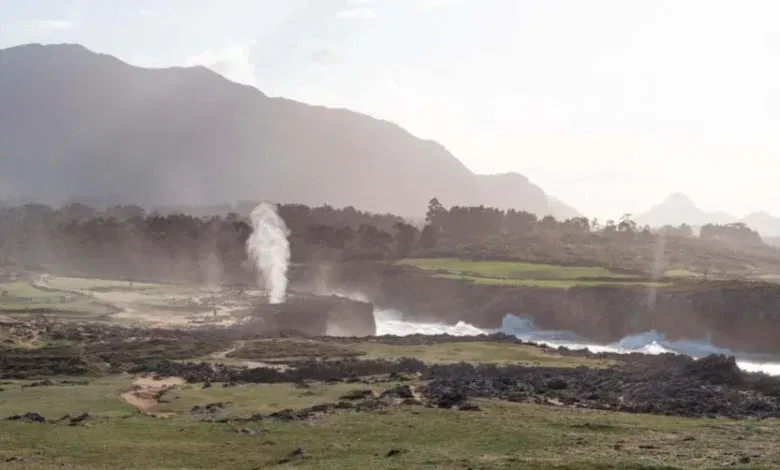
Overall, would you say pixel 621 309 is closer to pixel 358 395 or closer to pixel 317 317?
pixel 317 317

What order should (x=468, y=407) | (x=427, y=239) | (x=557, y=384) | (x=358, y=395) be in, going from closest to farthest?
(x=468, y=407) → (x=358, y=395) → (x=557, y=384) → (x=427, y=239)

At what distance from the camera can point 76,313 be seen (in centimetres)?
7181

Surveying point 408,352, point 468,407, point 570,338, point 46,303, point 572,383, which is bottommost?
point 570,338

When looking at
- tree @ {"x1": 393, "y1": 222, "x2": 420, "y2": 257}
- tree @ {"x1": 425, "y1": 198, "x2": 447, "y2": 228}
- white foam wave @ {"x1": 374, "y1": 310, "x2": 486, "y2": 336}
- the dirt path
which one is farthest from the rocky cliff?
tree @ {"x1": 425, "y1": 198, "x2": 447, "y2": 228}

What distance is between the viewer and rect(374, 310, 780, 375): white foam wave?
271ft

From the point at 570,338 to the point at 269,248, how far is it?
58.4 m

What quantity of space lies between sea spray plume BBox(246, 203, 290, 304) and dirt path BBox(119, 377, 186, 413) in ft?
214

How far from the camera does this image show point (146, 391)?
39.9 m

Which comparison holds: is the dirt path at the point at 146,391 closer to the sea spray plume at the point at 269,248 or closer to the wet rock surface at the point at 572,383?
the wet rock surface at the point at 572,383

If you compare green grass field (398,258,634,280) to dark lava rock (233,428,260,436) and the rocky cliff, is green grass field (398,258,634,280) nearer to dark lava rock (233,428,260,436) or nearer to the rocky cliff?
the rocky cliff

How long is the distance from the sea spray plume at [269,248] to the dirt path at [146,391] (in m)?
65.2

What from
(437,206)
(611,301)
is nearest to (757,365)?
(611,301)

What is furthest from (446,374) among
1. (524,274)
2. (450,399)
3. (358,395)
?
(524,274)

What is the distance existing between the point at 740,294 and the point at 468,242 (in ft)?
237
